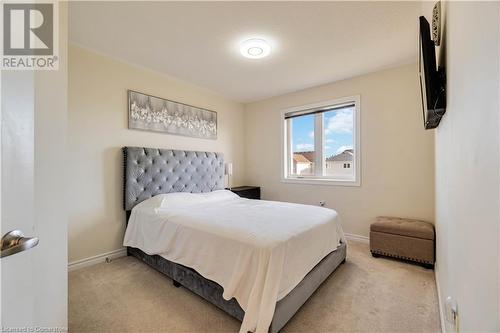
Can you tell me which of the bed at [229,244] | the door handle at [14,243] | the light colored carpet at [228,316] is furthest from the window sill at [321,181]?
the door handle at [14,243]

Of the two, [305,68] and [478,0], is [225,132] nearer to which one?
[305,68]

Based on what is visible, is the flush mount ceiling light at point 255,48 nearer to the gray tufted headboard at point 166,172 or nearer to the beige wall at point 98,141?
the beige wall at point 98,141

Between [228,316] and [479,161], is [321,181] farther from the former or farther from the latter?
[479,161]

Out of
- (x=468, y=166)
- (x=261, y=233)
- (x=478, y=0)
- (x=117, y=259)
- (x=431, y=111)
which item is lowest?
(x=117, y=259)

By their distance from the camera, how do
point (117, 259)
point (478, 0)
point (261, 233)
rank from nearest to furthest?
1. point (478, 0)
2. point (261, 233)
3. point (117, 259)

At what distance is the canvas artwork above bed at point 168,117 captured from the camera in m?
2.91

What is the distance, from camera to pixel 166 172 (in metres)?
3.06

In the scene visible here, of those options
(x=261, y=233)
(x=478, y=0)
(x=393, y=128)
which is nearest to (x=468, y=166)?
(x=478, y=0)

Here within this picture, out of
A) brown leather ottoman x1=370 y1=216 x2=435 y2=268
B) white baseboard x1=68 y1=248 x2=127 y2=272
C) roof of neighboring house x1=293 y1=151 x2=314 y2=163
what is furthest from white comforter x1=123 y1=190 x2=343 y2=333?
roof of neighboring house x1=293 y1=151 x2=314 y2=163

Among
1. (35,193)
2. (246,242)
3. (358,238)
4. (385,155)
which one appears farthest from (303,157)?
(35,193)

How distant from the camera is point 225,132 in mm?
4242

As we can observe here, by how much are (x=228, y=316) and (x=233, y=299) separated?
0.23m

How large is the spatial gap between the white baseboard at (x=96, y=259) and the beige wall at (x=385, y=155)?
2.89 m

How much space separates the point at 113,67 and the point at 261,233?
2.80m
